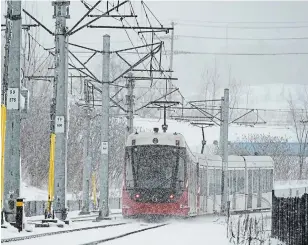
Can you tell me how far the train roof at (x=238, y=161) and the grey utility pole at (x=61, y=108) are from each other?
11367mm

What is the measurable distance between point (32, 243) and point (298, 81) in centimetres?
14474

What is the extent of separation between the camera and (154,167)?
86.3ft

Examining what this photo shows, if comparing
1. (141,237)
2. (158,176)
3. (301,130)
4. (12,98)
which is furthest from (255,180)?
(301,130)

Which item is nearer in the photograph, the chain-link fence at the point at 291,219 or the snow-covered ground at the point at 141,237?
the chain-link fence at the point at 291,219

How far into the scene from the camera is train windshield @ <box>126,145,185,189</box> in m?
26.2

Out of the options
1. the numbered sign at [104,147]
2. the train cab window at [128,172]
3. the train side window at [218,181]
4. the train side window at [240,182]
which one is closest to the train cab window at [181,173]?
the train cab window at [128,172]

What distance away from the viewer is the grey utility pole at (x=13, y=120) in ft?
55.9

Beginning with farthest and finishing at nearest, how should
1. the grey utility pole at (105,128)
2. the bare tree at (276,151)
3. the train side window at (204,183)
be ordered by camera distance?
the bare tree at (276,151), the train side window at (204,183), the grey utility pole at (105,128)

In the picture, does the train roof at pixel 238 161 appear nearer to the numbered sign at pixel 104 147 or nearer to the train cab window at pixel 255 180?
the train cab window at pixel 255 180

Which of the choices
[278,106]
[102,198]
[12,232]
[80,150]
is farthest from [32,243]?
[278,106]

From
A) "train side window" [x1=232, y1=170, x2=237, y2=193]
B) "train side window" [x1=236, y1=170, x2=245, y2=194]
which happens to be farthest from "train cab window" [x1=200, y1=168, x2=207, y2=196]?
"train side window" [x1=236, y1=170, x2=245, y2=194]

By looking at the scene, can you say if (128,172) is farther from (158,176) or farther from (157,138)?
(157,138)

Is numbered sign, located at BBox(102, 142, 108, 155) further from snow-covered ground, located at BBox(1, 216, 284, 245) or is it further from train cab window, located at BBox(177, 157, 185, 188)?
snow-covered ground, located at BBox(1, 216, 284, 245)

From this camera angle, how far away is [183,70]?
16625cm
